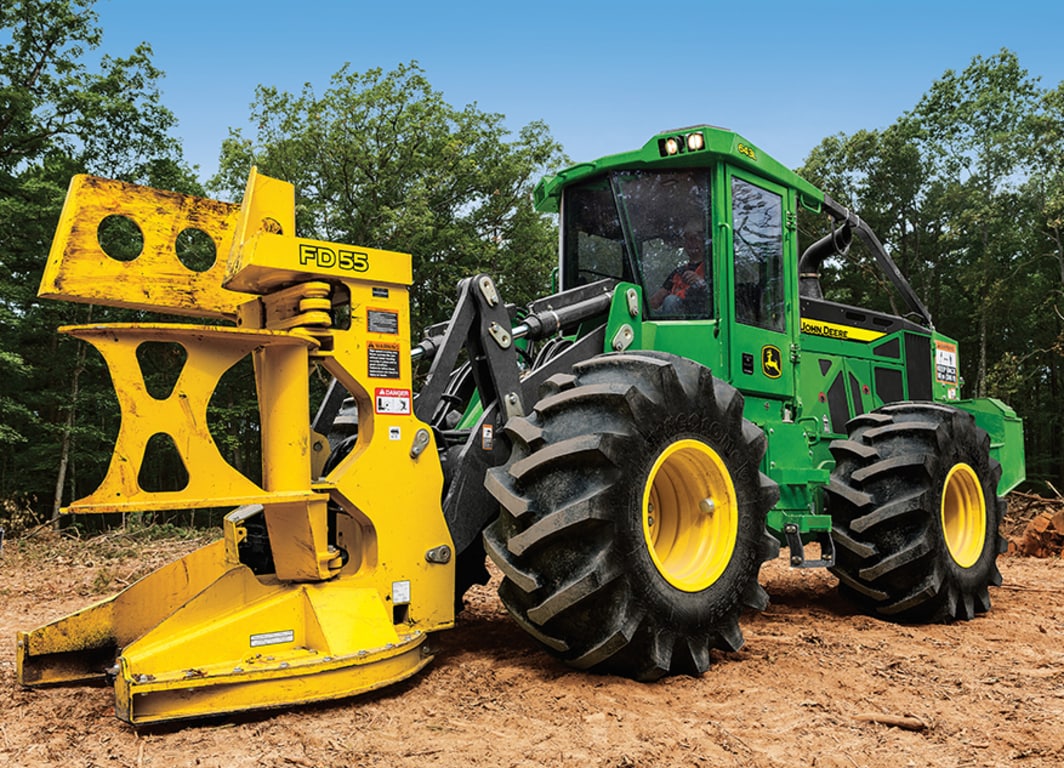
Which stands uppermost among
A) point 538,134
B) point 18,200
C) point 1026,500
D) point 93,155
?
point 538,134

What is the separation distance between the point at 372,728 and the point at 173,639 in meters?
0.89

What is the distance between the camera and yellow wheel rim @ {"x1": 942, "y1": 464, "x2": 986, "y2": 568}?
6695 millimetres

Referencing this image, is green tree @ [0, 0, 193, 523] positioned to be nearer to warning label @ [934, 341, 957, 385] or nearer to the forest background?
the forest background

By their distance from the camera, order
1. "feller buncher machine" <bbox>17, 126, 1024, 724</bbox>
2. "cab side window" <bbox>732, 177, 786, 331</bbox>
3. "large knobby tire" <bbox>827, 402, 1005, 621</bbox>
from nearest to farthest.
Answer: "feller buncher machine" <bbox>17, 126, 1024, 724</bbox> < "cab side window" <bbox>732, 177, 786, 331</bbox> < "large knobby tire" <bbox>827, 402, 1005, 621</bbox>

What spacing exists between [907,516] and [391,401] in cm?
374

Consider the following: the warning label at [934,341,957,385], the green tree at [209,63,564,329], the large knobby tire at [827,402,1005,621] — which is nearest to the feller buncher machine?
the large knobby tire at [827,402,1005,621]

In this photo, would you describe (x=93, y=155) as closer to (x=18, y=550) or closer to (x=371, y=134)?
(x=371, y=134)

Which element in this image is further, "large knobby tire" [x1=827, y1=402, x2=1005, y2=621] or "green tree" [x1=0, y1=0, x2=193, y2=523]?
"green tree" [x1=0, y1=0, x2=193, y2=523]

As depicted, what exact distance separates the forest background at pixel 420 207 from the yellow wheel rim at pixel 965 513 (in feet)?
30.1

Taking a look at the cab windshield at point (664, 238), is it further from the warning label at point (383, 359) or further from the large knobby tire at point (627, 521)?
the warning label at point (383, 359)

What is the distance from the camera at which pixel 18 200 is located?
18125 mm

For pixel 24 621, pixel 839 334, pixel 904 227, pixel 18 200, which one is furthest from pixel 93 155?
pixel 904 227

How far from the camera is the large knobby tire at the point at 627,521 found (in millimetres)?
3932

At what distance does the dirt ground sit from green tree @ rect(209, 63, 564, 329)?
1832cm
